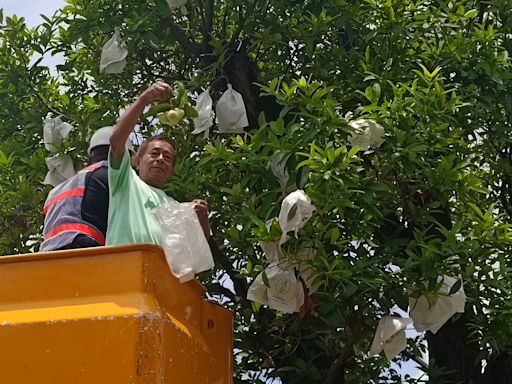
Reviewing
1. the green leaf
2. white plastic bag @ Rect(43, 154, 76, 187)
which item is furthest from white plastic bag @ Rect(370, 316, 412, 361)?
white plastic bag @ Rect(43, 154, 76, 187)

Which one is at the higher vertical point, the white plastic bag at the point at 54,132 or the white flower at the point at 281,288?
the white plastic bag at the point at 54,132

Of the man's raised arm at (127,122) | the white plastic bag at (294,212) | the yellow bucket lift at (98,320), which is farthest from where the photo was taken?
the white plastic bag at (294,212)

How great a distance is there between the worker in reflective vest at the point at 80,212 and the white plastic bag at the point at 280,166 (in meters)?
1.08

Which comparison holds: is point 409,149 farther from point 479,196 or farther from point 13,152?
point 13,152

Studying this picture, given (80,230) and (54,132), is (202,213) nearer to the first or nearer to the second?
(80,230)

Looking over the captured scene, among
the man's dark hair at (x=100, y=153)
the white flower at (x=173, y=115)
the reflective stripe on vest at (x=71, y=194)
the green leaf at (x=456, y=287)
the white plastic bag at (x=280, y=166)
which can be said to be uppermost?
the white flower at (x=173, y=115)

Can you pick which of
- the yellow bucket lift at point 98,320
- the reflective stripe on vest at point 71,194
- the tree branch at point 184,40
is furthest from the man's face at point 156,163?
the tree branch at point 184,40

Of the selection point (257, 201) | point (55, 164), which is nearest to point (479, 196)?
point (257, 201)

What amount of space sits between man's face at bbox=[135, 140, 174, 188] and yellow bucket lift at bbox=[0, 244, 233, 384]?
2.69 ft

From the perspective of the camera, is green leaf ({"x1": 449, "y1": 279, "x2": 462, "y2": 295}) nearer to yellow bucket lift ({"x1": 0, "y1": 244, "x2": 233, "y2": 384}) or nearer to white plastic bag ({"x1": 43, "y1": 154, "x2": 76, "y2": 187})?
yellow bucket lift ({"x1": 0, "y1": 244, "x2": 233, "y2": 384})

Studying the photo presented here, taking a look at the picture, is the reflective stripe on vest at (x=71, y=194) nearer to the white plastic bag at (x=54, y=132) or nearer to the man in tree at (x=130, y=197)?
the man in tree at (x=130, y=197)

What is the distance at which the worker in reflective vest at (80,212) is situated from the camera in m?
3.41

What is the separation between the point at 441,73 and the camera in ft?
17.0

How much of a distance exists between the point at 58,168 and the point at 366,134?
2079 millimetres
